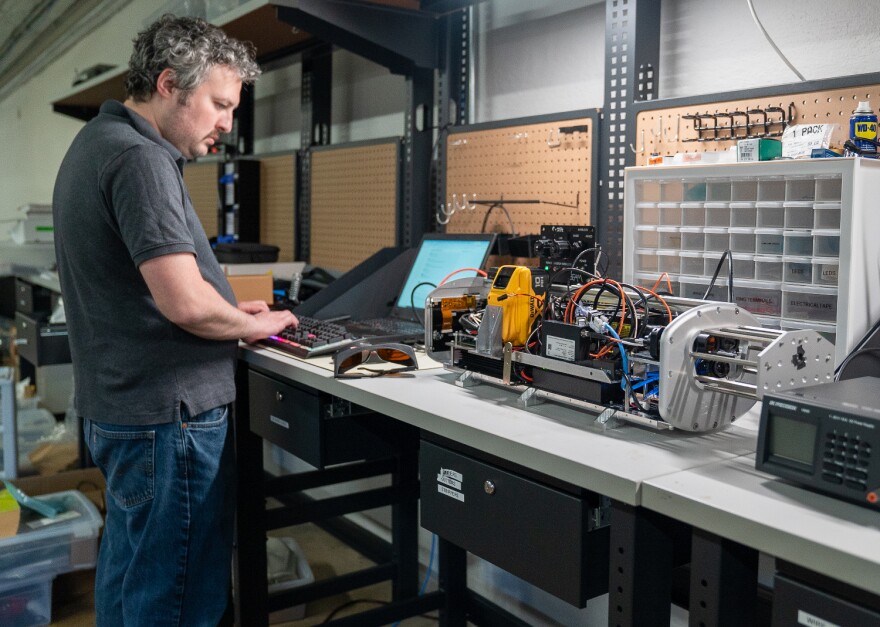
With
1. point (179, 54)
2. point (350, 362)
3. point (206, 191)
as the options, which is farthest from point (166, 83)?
point (206, 191)

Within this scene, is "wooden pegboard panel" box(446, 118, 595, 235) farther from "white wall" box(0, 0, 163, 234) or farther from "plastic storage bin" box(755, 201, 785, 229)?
"white wall" box(0, 0, 163, 234)

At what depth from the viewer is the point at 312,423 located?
1.79m

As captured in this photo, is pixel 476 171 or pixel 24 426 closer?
pixel 476 171

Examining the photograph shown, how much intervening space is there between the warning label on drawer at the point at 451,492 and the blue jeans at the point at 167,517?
60 cm

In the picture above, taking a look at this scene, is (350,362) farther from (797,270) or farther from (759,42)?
(759,42)

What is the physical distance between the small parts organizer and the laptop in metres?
0.49

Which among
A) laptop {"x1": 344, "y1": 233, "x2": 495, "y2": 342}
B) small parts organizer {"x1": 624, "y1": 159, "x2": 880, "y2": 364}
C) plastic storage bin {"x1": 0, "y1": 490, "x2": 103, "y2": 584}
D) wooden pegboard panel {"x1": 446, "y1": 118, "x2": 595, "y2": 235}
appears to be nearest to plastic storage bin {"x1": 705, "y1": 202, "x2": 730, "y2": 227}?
small parts organizer {"x1": 624, "y1": 159, "x2": 880, "y2": 364}

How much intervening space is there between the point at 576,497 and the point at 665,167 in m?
0.73

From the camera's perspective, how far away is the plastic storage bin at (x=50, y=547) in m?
2.41

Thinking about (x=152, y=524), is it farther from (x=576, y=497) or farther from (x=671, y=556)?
(x=671, y=556)

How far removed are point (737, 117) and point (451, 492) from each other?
3.24 feet

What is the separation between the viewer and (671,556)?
1057 millimetres

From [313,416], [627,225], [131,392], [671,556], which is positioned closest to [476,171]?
[627,225]

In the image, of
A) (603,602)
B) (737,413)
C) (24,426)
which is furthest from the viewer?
(24,426)
